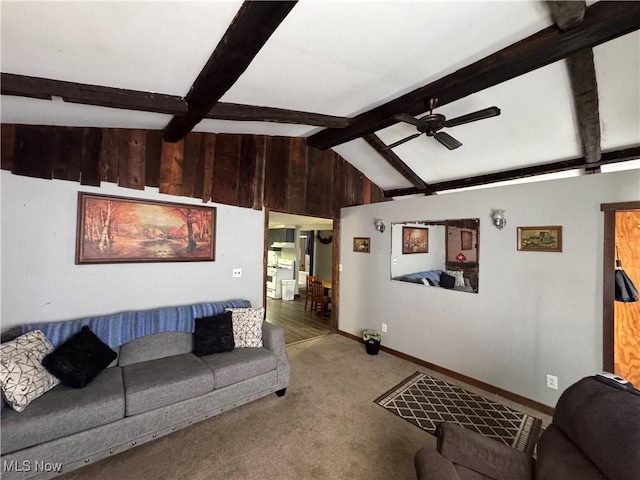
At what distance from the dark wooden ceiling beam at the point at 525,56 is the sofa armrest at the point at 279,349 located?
2547mm

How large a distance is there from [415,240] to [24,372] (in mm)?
3967

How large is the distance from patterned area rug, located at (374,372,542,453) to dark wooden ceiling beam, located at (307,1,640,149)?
2.87 m

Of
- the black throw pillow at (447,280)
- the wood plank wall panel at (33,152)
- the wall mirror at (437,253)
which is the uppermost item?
the wood plank wall panel at (33,152)

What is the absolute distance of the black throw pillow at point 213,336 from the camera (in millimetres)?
2680

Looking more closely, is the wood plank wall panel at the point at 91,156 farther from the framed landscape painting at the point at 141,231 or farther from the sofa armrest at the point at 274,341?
the sofa armrest at the point at 274,341

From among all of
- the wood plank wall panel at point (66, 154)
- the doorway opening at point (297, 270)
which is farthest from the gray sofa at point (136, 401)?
the doorway opening at point (297, 270)

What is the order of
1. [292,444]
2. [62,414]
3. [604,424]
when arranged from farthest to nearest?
[292,444] → [62,414] → [604,424]

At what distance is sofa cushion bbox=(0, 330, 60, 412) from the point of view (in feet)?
5.64

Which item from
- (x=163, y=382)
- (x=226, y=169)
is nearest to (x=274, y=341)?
(x=163, y=382)

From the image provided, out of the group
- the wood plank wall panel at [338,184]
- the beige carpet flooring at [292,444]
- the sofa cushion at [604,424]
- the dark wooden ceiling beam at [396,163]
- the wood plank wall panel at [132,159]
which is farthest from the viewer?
the wood plank wall panel at [338,184]

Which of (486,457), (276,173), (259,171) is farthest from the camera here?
(276,173)

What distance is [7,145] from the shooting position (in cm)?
227

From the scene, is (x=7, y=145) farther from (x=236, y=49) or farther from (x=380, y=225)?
(x=380, y=225)

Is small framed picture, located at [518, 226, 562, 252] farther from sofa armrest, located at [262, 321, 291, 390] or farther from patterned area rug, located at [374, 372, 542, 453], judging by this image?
sofa armrest, located at [262, 321, 291, 390]
